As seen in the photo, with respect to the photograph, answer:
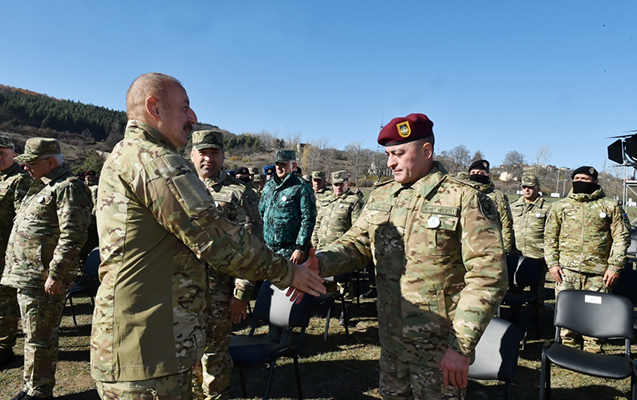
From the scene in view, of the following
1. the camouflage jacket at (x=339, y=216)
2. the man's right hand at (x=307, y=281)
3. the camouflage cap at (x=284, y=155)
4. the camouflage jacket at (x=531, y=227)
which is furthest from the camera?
the camouflage jacket at (x=339, y=216)

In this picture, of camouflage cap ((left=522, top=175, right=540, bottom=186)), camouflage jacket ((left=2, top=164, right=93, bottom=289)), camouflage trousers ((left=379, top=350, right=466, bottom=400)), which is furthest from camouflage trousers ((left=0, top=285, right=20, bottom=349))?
camouflage cap ((left=522, top=175, right=540, bottom=186))

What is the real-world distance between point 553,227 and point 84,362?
21.9 feet

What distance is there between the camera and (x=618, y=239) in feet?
16.3

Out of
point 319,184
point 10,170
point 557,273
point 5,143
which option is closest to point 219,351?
point 10,170

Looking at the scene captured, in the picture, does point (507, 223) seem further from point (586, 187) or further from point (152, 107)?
point (152, 107)

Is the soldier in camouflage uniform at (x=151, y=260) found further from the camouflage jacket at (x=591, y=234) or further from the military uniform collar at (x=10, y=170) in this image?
the camouflage jacket at (x=591, y=234)

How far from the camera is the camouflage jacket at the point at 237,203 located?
339cm

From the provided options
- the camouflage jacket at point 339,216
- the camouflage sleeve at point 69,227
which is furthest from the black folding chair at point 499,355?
the camouflage jacket at point 339,216

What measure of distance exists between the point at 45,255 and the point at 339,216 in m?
4.90

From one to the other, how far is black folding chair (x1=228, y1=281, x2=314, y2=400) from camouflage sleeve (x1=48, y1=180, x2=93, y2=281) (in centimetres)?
174

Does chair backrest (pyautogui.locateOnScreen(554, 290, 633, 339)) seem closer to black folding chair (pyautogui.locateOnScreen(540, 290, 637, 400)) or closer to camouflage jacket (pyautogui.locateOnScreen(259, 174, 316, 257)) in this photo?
black folding chair (pyautogui.locateOnScreen(540, 290, 637, 400))

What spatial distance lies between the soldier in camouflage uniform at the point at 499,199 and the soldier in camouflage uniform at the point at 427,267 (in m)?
4.65

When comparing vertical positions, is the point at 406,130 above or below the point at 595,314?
above

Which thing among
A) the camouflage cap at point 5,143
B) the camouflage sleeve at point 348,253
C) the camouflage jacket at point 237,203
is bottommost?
the camouflage sleeve at point 348,253
